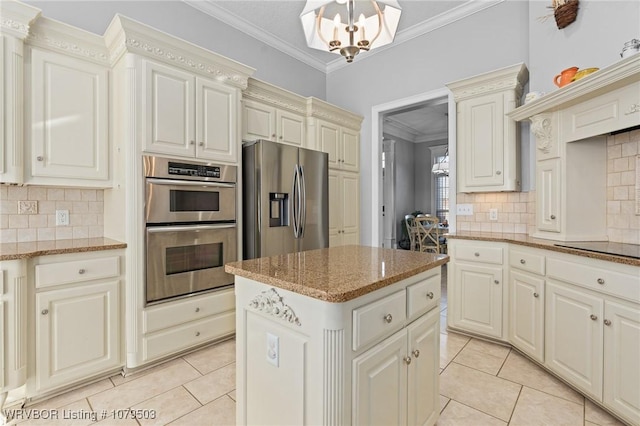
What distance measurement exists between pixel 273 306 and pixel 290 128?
2.61 meters

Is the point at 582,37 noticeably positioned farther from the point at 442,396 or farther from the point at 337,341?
the point at 337,341

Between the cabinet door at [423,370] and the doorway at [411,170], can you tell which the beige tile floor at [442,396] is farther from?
the doorway at [411,170]

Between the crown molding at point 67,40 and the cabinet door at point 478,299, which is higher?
the crown molding at point 67,40

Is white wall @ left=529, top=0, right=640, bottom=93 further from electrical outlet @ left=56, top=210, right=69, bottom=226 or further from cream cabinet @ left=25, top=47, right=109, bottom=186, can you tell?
electrical outlet @ left=56, top=210, right=69, bottom=226

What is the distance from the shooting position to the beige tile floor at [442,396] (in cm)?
180

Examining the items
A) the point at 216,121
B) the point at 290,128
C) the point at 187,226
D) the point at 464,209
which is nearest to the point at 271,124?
the point at 290,128

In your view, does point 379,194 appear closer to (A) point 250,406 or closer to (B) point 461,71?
(B) point 461,71

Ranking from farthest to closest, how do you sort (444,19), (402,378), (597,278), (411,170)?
1. (411,170)
2. (444,19)
3. (597,278)
4. (402,378)

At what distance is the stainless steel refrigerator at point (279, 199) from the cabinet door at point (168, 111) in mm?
580

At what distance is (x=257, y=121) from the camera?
126 inches

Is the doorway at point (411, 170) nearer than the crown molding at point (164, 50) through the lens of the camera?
No

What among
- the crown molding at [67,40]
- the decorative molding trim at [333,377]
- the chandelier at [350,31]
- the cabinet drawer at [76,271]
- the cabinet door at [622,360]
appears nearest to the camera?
the decorative molding trim at [333,377]

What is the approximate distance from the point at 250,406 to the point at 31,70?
8.01 feet

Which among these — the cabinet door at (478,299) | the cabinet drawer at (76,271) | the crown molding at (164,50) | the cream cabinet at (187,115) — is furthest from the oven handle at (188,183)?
the cabinet door at (478,299)
